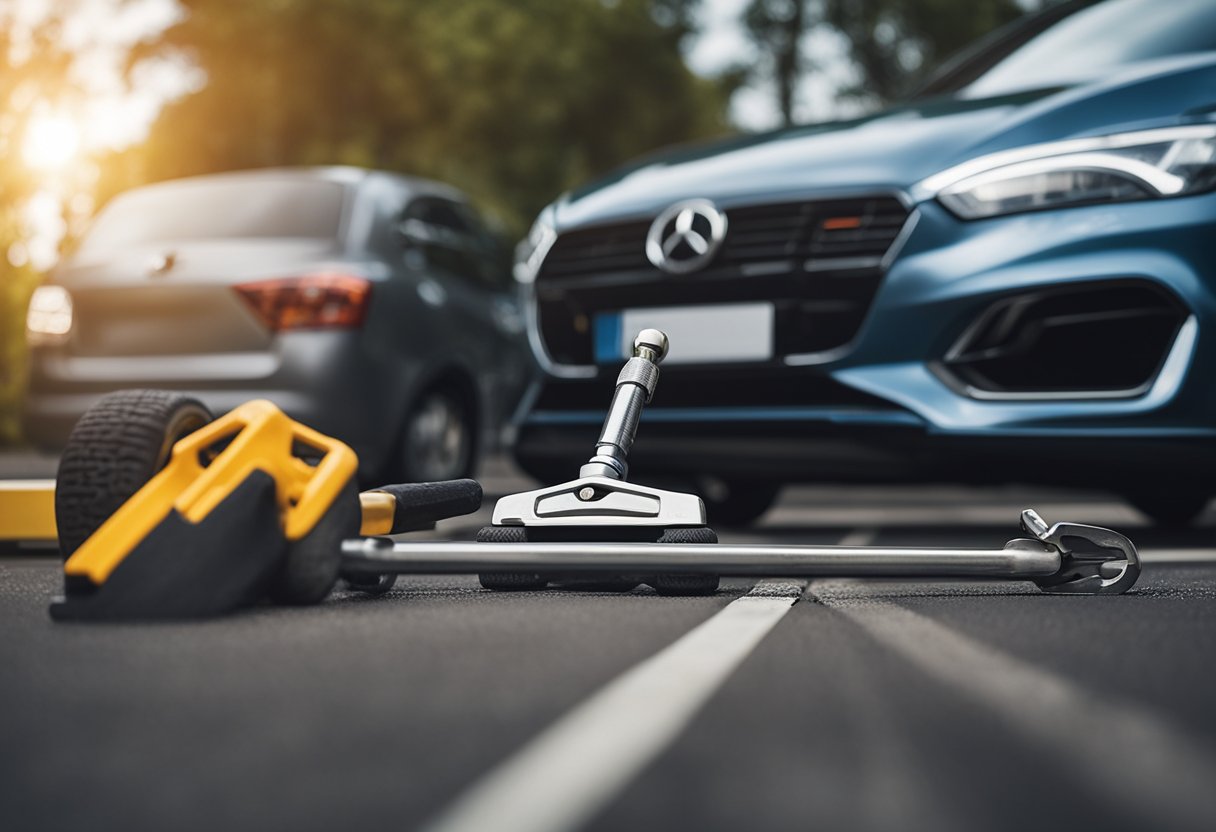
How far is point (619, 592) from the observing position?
11.8ft

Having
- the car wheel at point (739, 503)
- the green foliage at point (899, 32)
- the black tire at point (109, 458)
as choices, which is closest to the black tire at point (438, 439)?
the car wheel at point (739, 503)

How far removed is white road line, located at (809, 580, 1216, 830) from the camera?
173cm

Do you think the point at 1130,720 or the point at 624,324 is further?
the point at 624,324

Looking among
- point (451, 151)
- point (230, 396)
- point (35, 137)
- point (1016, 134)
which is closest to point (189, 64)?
point (451, 151)

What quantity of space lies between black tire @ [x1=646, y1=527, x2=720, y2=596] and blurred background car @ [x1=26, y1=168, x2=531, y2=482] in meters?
2.71

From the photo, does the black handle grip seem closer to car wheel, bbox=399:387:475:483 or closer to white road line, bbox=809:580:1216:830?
white road line, bbox=809:580:1216:830

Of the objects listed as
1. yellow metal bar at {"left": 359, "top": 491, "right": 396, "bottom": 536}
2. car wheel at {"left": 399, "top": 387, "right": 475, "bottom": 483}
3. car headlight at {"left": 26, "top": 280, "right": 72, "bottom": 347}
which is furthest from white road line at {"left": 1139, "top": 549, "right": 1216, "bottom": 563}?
car headlight at {"left": 26, "top": 280, "right": 72, "bottom": 347}

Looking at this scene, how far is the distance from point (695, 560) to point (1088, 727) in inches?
46.0

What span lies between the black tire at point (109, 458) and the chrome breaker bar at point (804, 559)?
1.55 ft

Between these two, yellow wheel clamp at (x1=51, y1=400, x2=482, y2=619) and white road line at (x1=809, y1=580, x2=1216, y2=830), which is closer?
white road line at (x1=809, y1=580, x2=1216, y2=830)

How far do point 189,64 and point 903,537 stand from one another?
2689 centimetres

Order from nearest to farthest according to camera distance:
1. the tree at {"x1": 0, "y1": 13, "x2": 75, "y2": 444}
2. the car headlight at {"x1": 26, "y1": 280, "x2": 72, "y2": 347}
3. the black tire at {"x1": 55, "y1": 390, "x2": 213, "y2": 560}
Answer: the black tire at {"x1": 55, "y1": 390, "x2": 213, "y2": 560} → the car headlight at {"x1": 26, "y1": 280, "x2": 72, "y2": 347} → the tree at {"x1": 0, "y1": 13, "x2": 75, "y2": 444}

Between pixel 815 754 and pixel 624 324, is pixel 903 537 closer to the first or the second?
pixel 624 324

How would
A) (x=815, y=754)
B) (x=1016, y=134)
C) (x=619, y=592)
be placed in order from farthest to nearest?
(x=1016, y=134) < (x=619, y=592) < (x=815, y=754)
